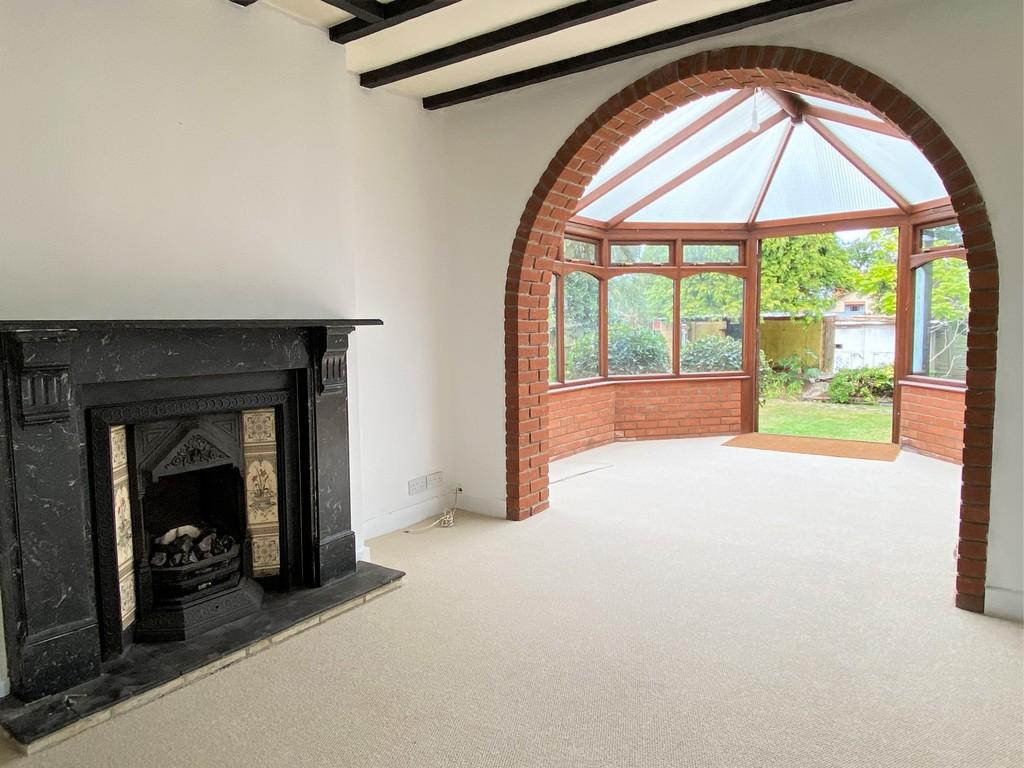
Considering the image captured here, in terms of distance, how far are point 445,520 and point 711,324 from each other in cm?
460

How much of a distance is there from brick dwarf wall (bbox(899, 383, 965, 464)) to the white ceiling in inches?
181

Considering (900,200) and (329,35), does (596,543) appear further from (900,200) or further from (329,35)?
(900,200)

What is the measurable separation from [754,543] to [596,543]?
91 cm

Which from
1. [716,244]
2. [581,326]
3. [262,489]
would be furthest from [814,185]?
[262,489]

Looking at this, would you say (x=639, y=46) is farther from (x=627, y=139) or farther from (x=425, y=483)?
(x=425, y=483)

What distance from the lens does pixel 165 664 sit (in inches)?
94.7

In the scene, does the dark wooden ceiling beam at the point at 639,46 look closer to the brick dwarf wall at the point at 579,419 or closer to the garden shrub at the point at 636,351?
the brick dwarf wall at the point at 579,419

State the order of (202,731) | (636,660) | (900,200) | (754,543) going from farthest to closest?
(900,200), (754,543), (636,660), (202,731)

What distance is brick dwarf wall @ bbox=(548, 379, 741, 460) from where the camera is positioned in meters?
6.78

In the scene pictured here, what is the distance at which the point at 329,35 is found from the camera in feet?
10.5

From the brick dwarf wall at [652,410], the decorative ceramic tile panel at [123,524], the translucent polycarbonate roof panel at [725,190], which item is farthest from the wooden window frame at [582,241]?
the decorative ceramic tile panel at [123,524]

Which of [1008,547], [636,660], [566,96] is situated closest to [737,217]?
[566,96]

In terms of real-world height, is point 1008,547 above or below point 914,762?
above

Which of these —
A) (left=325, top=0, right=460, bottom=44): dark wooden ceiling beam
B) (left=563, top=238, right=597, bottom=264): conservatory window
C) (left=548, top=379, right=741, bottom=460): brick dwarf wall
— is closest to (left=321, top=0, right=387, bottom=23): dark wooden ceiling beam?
(left=325, top=0, right=460, bottom=44): dark wooden ceiling beam
